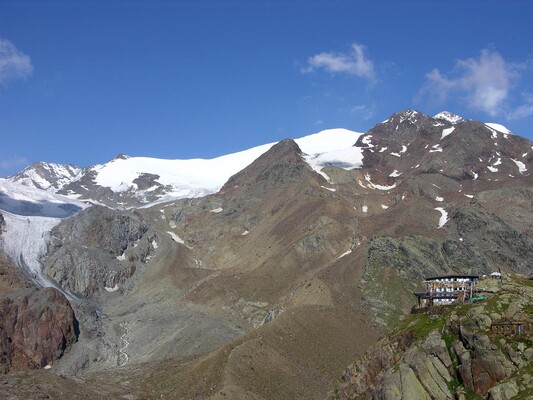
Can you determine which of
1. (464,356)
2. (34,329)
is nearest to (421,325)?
(464,356)

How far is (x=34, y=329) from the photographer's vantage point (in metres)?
157

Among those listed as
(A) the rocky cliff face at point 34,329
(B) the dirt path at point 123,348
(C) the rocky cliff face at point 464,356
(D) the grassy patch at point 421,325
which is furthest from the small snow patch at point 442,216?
(C) the rocky cliff face at point 464,356

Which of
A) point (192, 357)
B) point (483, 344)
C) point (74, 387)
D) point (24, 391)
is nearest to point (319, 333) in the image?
point (192, 357)

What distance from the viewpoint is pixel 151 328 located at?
16012cm

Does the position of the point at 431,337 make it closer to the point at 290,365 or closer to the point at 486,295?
the point at 486,295

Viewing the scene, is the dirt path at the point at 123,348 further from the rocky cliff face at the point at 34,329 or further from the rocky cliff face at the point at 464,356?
the rocky cliff face at the point at 464,356

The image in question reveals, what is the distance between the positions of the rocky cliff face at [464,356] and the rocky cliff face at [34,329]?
105 metres

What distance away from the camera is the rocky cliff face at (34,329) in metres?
150

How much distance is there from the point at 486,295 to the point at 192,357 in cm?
6955

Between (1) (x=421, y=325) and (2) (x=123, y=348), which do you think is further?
(2) (x=123, y=348)

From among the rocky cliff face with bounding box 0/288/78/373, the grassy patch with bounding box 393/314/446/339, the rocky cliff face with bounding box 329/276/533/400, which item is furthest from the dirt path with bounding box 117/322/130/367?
the rocky cliff face with bounding box 329/276/533/400

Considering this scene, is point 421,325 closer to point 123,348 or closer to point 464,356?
point 464,356

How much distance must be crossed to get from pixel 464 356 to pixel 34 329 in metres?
125

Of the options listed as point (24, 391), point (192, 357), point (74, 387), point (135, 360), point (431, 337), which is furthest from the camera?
point (135, 360)
